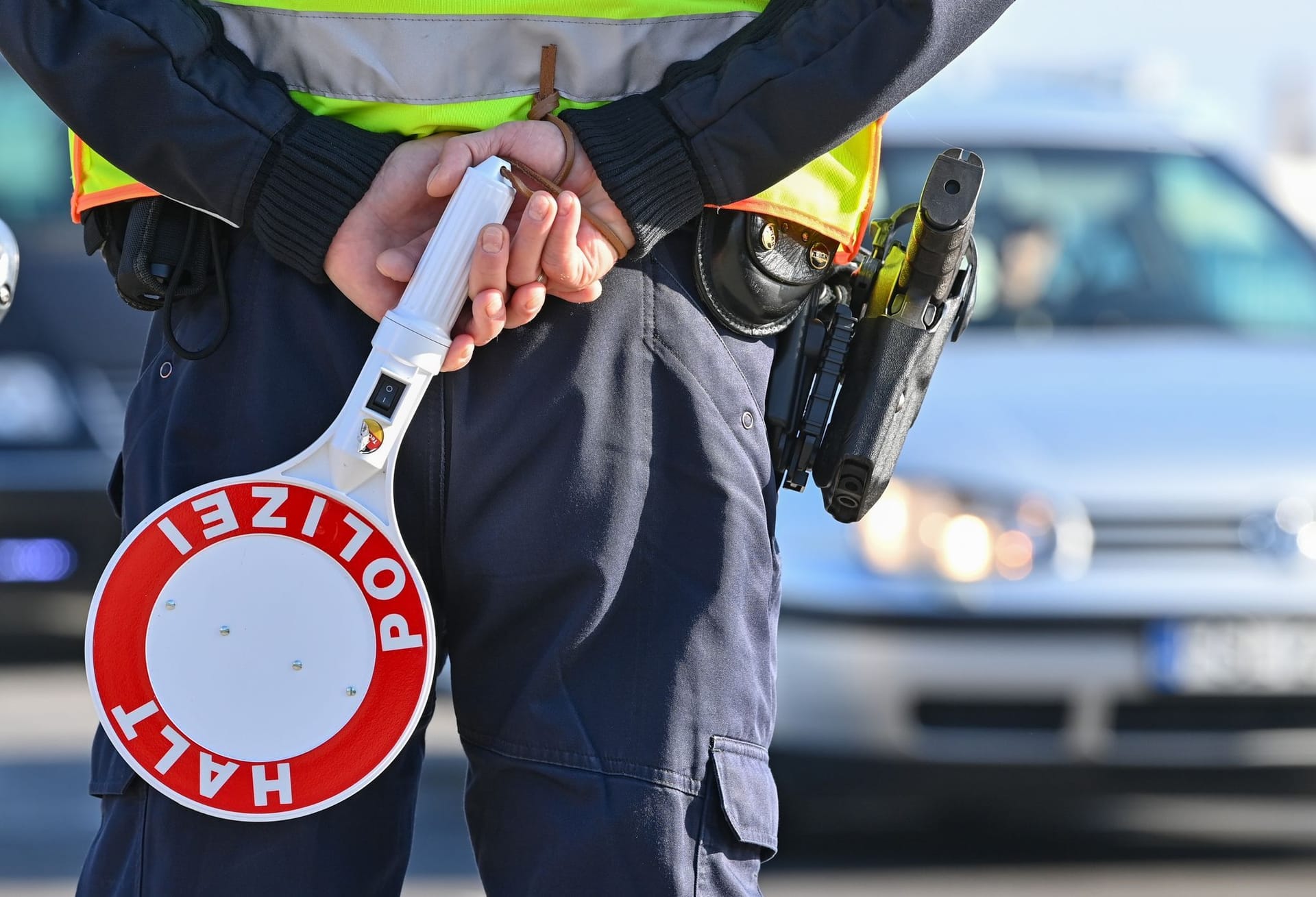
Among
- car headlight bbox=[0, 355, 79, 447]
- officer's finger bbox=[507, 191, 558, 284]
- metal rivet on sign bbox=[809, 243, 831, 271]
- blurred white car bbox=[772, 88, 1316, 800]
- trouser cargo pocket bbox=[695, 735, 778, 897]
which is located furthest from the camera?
car headlight bbox=[0, 355, 79, 447]

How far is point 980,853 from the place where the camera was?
13.5ft

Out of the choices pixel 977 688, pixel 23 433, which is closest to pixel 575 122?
pixel 977 688

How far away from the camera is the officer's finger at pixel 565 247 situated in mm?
1621

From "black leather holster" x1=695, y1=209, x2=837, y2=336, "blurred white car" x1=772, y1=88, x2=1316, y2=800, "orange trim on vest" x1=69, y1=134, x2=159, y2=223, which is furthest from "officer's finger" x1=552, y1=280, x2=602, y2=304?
"blurred white car" x1=772, y1=88, x2=1316, y2=800

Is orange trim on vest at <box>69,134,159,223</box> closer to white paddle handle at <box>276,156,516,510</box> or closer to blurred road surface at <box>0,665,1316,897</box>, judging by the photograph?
white paddle handle at <box>276,156,516,510</box>

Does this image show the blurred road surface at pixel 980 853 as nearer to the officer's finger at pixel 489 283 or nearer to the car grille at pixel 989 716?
the car grille at pixel 989 716

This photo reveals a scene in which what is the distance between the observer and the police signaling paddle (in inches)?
65.1

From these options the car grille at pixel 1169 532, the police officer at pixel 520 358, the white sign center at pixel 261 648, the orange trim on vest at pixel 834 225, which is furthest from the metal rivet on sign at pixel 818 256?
the car grille at pixel 1169 532

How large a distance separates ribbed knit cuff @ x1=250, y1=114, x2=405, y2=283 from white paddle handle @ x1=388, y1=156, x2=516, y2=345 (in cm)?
10

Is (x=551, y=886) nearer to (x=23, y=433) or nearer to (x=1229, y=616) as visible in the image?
(x=1229, y=616)

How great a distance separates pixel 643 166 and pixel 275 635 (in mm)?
525

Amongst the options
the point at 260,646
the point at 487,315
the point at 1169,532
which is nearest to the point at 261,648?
the point at 260,646

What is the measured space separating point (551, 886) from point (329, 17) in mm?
811

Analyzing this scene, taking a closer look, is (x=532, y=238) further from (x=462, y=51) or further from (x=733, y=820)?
(x=733, y=820)
